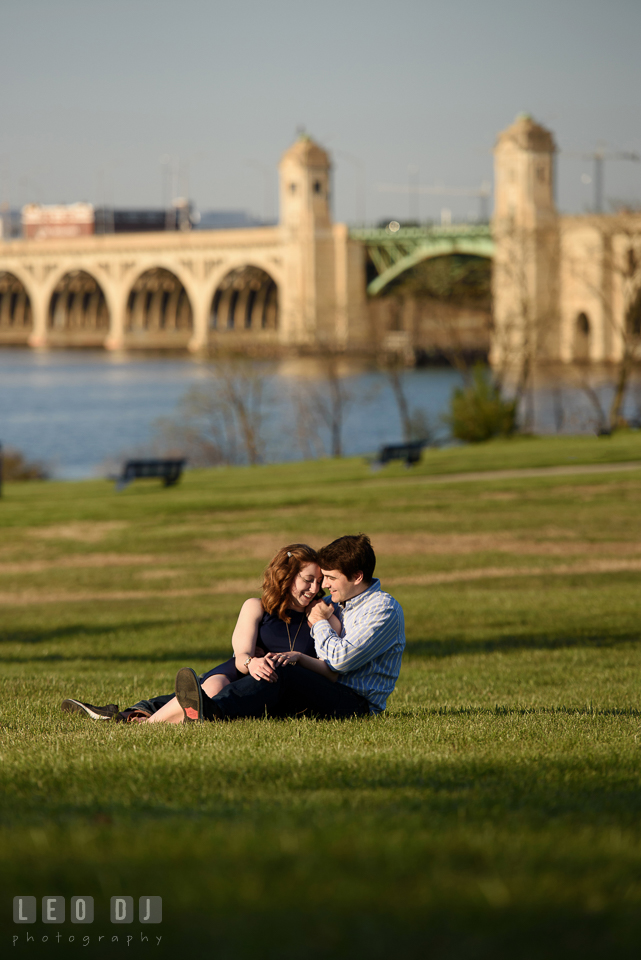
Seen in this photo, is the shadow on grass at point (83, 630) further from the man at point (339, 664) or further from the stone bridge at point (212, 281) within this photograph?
the stone bridge at point (212, 281)

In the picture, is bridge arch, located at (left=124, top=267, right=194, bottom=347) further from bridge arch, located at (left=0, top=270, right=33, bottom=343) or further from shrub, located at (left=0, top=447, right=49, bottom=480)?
shrub, located at (left=0, top=447, right=49, bottom=480)

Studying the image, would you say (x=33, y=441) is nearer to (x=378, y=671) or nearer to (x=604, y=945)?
(x=378, y=671)

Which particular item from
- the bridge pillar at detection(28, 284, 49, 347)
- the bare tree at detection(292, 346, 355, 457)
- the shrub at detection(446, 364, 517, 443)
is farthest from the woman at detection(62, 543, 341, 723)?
the bridge pillar at detection(28, 284, 49, 347)

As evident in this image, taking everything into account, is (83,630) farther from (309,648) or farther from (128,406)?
(128,406)

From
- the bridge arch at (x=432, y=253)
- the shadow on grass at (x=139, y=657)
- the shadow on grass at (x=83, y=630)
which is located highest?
the bridge arch at (x=432, y=253)

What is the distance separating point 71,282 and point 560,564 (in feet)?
417

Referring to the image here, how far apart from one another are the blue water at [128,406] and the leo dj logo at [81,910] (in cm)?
3780

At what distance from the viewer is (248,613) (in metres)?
5.85

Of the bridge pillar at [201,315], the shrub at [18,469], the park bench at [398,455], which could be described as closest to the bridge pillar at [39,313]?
the bridge pillar at [201,315]

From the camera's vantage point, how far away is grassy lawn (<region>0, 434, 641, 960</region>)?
256 cm

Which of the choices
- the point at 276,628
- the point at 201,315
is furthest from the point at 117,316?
the point at 276,628

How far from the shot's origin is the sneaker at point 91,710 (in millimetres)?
6199

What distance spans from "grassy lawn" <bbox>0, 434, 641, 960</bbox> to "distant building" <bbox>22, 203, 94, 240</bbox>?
154 m

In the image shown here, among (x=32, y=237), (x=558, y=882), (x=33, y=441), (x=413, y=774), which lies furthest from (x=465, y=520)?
(x=32, y=237)
